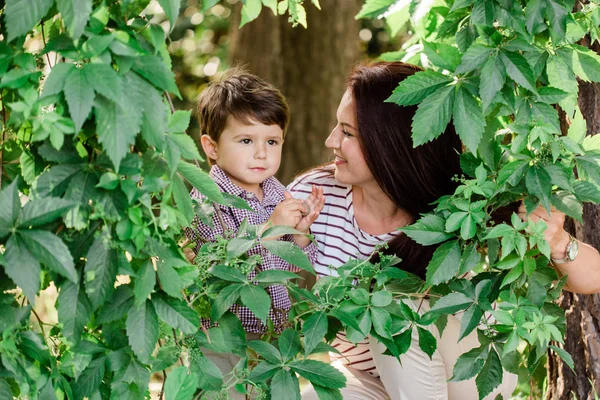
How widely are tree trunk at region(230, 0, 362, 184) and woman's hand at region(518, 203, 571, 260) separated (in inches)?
138

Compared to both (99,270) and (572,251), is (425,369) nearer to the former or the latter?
(572,251)

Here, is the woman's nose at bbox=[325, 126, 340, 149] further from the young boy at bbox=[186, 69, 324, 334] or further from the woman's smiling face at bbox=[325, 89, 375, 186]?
the young boy at bbox=[186, 69, 324, 334]

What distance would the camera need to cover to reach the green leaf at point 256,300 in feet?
5.69

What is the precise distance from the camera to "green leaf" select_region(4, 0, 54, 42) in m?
1.37

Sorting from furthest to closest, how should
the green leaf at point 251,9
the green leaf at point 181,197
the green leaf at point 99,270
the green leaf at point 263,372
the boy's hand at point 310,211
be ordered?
the boy's hand at point 310,211
the green leaf at point 263,372
the green leaf at point 251,9
the green leaf at point 181,197
the green leaf at point 99,270

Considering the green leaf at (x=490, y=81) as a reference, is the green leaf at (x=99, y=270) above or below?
below

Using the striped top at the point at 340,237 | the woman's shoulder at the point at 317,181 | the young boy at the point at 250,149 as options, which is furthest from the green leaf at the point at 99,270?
the woman's shoulder at the point at 317,181

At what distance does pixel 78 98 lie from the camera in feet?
4.45

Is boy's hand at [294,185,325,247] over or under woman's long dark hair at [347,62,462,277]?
under

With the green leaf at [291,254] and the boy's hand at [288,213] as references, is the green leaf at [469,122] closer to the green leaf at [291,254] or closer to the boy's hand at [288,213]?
the green leaf at [291,254]

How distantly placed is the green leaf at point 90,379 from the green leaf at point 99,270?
0.20 metres

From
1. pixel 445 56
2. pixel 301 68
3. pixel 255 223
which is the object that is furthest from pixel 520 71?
pixel 301 68

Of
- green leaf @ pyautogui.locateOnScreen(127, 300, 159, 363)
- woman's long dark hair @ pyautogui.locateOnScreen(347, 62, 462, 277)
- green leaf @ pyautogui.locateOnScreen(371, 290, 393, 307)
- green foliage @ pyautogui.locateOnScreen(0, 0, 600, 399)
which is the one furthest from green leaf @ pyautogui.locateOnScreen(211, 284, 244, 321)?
woman's long dark hair @ pyautogui.locateOnScreen(347, 62, 462, 277)

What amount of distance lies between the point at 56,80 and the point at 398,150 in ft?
4.62
